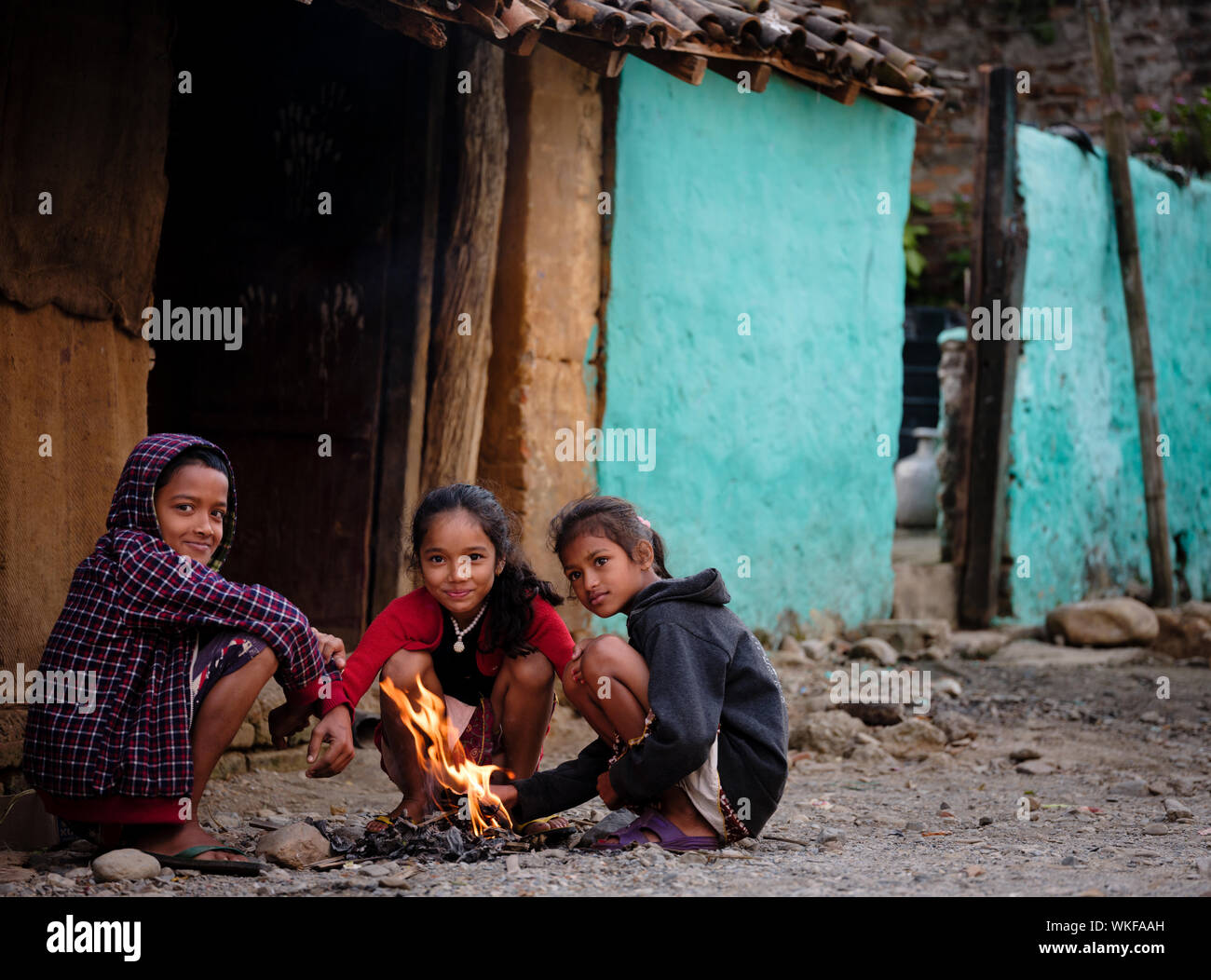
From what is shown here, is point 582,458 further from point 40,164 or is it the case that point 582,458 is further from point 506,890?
point 506,890

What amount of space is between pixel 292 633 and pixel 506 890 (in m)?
0.78

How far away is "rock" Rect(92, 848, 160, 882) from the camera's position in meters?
2.64

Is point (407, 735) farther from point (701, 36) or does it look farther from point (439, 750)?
point (701, 36)

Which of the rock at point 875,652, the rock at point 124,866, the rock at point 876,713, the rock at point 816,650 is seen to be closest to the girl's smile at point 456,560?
the rock at point 124,866

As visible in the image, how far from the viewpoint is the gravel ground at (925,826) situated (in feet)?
8.63

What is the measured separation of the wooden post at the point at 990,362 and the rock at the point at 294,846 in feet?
18.7

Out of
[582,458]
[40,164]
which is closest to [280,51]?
[40,164]

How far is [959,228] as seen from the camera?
452 inches

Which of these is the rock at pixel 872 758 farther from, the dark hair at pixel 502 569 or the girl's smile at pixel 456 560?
the girl's smile at pixel 456 560

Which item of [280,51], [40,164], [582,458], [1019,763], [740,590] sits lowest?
[1019,763]

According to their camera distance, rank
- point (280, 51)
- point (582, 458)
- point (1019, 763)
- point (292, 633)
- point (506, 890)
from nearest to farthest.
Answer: point (506, 890), point (292, 633), point (1019, 763), point (280, 51), point (582, 458)

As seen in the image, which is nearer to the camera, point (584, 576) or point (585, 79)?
point (584, 576)

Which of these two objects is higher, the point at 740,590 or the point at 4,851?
the point at 740,590
